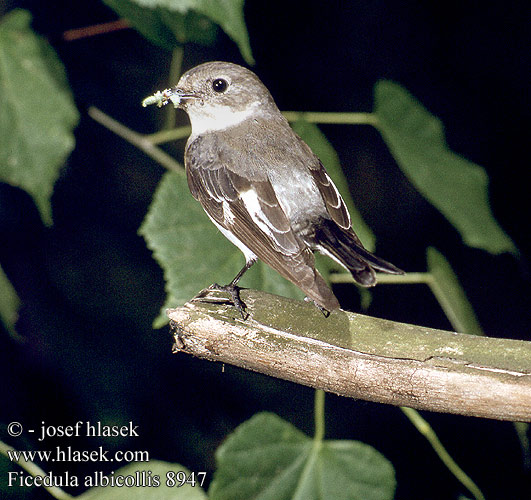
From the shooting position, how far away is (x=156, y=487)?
6.28ft

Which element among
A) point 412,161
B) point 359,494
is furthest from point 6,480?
point 412,161

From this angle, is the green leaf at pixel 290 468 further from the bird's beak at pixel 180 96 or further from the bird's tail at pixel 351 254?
the bird's beak at pixel 180 96

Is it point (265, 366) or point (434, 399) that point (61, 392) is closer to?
point (265, 366)

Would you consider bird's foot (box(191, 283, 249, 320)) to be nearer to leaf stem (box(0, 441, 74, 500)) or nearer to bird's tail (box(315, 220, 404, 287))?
bird's tail (box(315, 220, 404, 287))

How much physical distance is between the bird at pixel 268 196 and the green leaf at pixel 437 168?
40cm

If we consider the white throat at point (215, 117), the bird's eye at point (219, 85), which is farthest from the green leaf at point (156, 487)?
the bird's eye at point (219, 85)

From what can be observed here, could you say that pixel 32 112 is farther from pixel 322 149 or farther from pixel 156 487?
pixel 156 487

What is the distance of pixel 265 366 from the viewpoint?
1.55m

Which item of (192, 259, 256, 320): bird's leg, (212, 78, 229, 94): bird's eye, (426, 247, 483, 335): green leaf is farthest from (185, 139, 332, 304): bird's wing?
(426, 247, 483, 335): green leaf

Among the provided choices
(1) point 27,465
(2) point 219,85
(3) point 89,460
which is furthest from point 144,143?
(3) point 89,460

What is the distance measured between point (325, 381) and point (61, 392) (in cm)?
200

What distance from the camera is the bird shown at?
5.54 feet

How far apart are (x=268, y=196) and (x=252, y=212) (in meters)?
0.07

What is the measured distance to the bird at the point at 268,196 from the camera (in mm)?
1688
